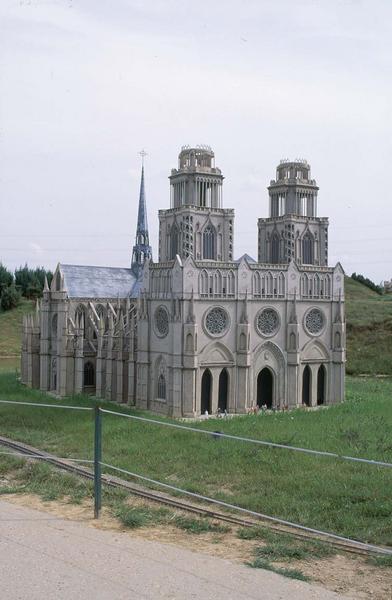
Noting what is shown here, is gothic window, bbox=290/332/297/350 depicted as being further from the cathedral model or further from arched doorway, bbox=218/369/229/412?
arched doorway, bbox=218/369/229/412

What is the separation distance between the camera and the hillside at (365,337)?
61.2 meters

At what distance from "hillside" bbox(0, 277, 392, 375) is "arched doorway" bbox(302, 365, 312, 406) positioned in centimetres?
2054

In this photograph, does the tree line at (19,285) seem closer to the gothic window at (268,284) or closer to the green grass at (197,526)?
the gothic window at (268,284)

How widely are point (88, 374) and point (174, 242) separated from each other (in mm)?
11602

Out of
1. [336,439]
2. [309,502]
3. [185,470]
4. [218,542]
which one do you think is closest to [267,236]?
[336,439]

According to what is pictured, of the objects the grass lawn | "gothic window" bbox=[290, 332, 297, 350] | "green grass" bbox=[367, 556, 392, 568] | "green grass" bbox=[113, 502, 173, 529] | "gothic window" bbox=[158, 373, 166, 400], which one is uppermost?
"gothic window" bbox=[290, 332, 297, 350]

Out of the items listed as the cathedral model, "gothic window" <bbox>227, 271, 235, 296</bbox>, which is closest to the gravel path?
the cathedral model

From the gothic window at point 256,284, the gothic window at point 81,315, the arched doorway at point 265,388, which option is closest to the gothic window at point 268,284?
the gothic window at point 256,284

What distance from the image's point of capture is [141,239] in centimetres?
5709

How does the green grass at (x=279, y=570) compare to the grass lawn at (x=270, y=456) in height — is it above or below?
above

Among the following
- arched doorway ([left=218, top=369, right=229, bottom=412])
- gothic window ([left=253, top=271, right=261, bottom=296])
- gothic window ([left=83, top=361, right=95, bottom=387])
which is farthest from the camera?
gothic window ([left=83, top=361, right=95, bottom=387])

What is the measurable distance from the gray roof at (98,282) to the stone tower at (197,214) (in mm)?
8488

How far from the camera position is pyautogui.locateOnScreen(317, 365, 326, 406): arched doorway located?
41531 millimetres

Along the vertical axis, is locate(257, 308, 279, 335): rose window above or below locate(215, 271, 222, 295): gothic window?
below
